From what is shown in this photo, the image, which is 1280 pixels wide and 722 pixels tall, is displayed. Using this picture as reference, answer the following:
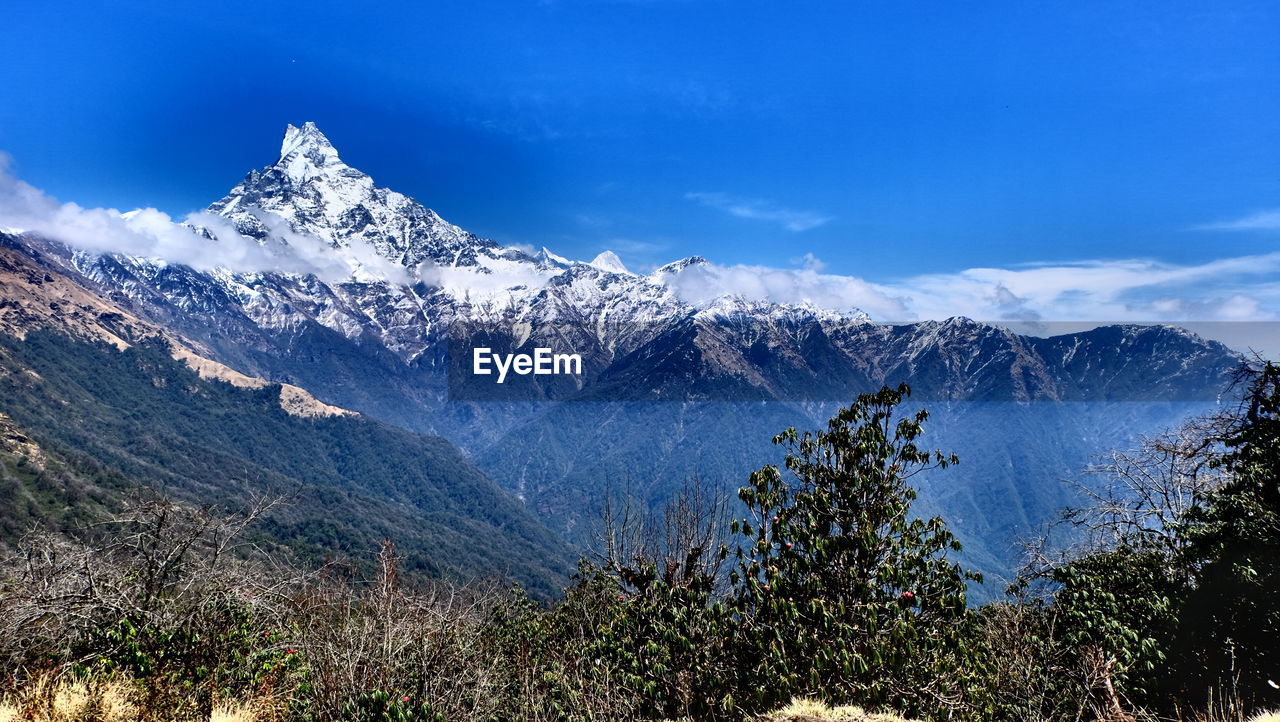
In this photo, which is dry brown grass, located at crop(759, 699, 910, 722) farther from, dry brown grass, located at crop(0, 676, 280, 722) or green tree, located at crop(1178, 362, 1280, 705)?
green tree, located at crop(1178, 362, 1280, 705)

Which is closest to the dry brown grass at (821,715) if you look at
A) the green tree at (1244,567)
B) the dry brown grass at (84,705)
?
the dry brown grass at (84,705)

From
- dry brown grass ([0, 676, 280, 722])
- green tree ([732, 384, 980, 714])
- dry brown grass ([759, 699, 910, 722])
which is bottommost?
dry brown grass ([0, 676, 280, 722])

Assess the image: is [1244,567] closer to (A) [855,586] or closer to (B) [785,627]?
(A) [855,586]

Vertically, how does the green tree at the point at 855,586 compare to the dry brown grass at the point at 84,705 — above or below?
above

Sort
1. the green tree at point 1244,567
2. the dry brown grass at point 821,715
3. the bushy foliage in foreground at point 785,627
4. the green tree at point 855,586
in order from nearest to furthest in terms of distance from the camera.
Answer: the dry brown grass at point 821,715
the green tree at point 855,586
the bushy foliage in foreground at point 785,627
the green tree at point 1244,567

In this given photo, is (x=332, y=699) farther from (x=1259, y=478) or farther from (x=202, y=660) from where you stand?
(x=1259, y=478)

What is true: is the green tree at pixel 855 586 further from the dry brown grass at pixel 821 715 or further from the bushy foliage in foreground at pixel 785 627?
the dry brown grass at pixel 821 715

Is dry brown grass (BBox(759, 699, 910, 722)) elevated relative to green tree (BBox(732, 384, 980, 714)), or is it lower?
lower

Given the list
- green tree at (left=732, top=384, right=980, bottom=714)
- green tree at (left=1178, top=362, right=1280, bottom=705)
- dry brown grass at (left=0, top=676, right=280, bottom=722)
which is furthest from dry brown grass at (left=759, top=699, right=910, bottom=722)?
green tree at (left=1178, top=362, right=1280, bottom=705)

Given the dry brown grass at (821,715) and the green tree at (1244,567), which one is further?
the green tree at (1244,567)
